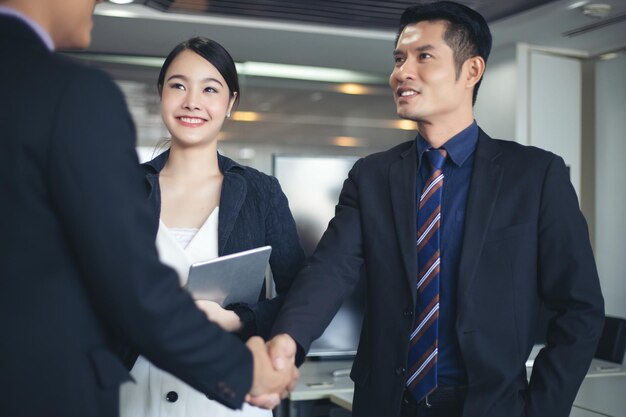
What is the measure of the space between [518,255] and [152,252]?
3.60ft

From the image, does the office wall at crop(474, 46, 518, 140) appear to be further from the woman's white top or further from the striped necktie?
the woman's white top

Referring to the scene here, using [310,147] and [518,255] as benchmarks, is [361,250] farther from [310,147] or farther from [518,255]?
[310,147]

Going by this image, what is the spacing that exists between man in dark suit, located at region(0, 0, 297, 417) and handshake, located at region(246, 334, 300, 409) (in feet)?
1.77

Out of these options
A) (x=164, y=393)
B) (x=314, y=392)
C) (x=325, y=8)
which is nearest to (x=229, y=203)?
(x=164, y=393)

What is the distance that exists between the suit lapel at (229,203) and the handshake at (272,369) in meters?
0.33

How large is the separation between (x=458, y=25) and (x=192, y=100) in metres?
0.85

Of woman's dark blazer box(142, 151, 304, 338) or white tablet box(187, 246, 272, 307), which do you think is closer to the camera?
white tablet box(187, 246, 272, 307)

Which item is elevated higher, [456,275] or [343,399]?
[456,275]

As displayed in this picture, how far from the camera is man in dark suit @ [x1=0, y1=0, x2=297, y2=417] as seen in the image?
3.89ft

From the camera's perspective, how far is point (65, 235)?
125cm

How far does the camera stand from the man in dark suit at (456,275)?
1.97 m

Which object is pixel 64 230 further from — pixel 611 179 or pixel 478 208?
pixel 611 179

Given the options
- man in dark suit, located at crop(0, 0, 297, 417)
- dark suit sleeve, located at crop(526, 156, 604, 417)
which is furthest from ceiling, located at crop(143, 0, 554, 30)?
man in dark suit, located at crop(0, 0, 297, 417)

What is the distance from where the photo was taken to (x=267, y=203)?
2.27m
